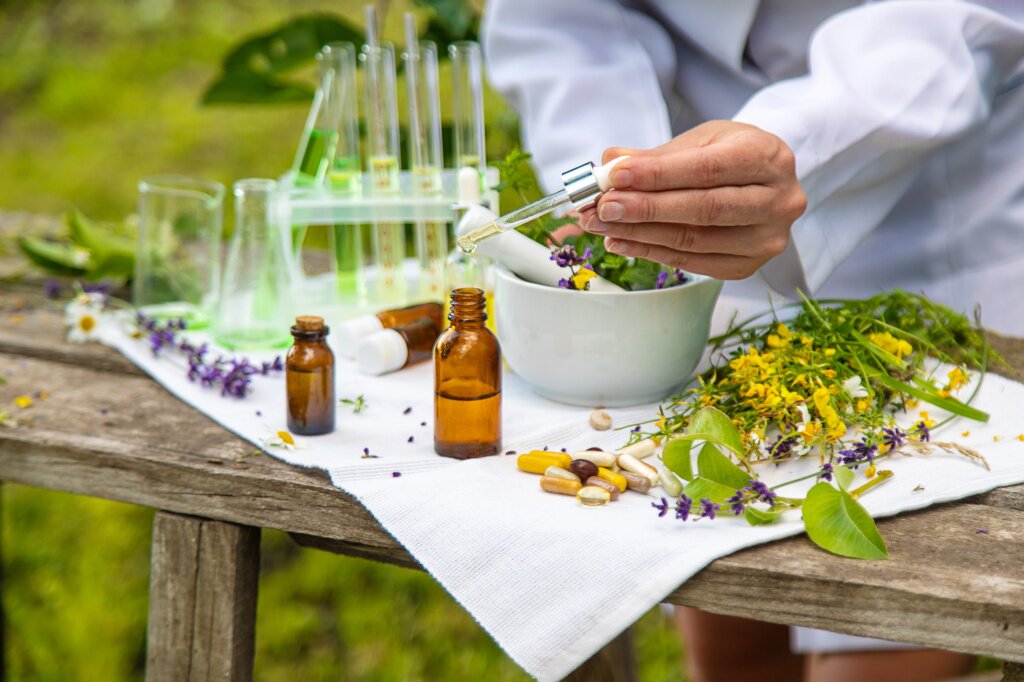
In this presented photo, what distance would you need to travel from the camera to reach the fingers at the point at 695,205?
0.92 meters

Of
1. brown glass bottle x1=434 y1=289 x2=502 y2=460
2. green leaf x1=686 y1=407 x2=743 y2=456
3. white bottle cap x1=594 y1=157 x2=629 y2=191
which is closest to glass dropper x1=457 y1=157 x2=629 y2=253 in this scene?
white bottle cap x1=594 y1=157 x2=629 y2=191

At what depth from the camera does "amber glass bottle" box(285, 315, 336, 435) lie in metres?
1.04

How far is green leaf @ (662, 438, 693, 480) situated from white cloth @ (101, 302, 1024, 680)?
42 millimetres

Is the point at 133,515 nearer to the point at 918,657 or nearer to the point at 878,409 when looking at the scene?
the point at 918,657

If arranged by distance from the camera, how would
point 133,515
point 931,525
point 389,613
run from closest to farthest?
point 931,525, point 389,613, point 133,515

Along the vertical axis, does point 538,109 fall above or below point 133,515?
above

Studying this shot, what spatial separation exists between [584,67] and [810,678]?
3.43 feet

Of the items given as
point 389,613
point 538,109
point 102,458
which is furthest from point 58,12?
point 102,458

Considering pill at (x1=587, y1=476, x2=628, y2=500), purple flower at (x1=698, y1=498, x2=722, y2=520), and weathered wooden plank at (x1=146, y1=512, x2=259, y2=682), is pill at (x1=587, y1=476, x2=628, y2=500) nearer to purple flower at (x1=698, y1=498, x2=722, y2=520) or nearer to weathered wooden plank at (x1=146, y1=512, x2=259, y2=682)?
purple flower at (x1=698, y1=498, x2=722, y2=520)

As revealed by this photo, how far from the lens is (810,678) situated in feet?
5.79

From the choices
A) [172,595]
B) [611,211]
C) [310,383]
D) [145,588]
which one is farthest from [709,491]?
[145,588]

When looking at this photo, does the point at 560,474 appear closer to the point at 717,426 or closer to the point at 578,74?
the point at 717,426

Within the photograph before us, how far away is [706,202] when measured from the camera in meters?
0.94

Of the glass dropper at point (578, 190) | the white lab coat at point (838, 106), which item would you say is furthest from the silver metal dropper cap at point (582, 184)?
the white lab coat at point (838, 106)
